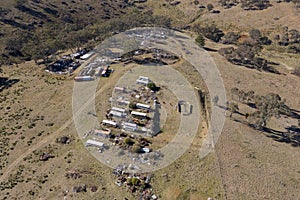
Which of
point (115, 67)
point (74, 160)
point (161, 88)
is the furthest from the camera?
point (115, 67)

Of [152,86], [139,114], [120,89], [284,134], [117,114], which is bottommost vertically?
[284,134]

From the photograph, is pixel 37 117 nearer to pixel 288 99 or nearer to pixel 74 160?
pixel 74 160

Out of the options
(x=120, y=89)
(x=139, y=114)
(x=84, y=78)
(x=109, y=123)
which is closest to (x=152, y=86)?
(x=120, y=89)

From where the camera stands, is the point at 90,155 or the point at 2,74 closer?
the point at 90,155

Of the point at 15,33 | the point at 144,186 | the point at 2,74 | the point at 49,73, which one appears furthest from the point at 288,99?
the point at 15,33

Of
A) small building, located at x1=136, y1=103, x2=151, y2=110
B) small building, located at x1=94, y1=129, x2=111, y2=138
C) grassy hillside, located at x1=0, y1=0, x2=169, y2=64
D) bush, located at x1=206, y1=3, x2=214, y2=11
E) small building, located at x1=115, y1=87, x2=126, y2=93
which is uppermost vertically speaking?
bush, located at x1=206, y1=3, x2=214, y2=11

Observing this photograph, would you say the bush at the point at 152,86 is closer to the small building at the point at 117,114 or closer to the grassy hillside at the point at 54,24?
the small building at the point at 117,114

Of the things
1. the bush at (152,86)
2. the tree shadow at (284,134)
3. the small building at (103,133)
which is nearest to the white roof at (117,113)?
the small building at (103,133)

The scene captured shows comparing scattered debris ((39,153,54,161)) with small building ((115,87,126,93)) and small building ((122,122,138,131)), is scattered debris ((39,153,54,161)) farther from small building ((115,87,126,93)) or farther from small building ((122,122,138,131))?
small building ((115,87,126,93))

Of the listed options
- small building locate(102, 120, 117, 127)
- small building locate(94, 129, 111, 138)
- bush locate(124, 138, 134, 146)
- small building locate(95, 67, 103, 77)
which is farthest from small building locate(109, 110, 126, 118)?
small building locate(95, 67, 103, 77)

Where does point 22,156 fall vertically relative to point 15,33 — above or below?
below

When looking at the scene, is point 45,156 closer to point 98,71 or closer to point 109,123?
point 109,123
